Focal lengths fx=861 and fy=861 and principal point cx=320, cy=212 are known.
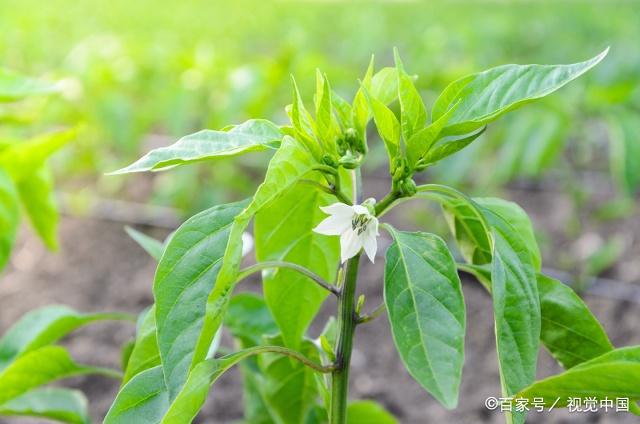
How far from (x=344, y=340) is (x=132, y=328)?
1754 mm

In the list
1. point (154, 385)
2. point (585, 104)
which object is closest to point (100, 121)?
point (585, 104)

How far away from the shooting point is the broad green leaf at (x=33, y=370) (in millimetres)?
1324

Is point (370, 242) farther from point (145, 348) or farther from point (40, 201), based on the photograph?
point (40, 201)

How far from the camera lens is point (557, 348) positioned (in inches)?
44.8

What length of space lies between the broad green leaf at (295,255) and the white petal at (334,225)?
5.0 inches

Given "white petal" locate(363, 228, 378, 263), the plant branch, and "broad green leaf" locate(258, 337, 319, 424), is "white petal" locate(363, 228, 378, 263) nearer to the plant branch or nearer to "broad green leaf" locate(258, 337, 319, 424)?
the plant branch

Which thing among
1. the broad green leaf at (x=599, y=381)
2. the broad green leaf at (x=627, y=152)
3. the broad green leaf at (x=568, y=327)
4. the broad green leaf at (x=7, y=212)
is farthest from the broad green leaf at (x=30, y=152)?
the broad green leaf at (x=627, y=152)

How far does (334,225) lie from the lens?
3.46ft

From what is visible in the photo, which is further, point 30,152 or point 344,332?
point 30,152

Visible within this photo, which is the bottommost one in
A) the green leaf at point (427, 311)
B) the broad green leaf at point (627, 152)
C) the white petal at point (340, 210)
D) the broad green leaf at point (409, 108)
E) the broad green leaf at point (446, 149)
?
the broad green leaf at point (627, 152)

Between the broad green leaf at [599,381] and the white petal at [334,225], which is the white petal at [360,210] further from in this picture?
the broad green leaf at [599,381]

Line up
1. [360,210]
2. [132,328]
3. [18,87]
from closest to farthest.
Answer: [360,210], [18,87], [132,328]

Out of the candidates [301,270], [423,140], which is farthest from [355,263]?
[423,140]

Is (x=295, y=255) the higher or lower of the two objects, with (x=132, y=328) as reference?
higher
